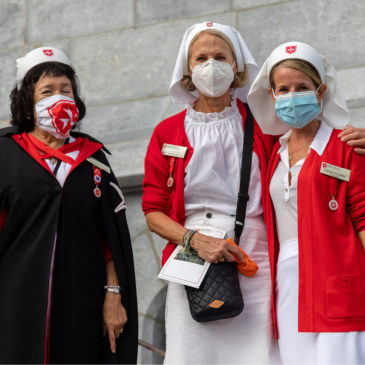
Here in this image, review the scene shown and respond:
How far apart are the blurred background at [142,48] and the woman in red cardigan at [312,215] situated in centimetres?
203

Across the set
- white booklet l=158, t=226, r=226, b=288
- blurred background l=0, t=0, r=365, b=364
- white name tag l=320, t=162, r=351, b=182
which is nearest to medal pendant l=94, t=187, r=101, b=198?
white booklet l=158, t=226, r=226, b=288

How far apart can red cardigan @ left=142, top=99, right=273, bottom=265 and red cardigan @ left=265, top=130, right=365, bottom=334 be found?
417 mm

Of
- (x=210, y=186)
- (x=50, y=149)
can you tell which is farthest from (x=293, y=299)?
(x=50, y=149)

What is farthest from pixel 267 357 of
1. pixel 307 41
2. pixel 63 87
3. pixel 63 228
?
pixel 307 41

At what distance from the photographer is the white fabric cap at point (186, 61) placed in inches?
163

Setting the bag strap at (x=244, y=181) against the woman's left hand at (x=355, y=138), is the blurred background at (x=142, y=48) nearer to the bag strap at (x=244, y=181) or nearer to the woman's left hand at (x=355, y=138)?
the bag strap at (x=244, y=181)

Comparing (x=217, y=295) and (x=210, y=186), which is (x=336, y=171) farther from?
(x=217, y=295)

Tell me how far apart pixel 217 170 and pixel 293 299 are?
0.83m

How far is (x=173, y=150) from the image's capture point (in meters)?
4.02

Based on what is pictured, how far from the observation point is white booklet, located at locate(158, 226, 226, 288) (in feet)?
11.9

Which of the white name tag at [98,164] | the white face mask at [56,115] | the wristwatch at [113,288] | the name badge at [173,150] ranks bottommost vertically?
the wristwatch at [113,288]

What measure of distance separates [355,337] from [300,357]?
0.96 feet

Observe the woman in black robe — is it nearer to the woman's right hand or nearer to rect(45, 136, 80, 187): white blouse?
rect(45, 136, 80, 187): white blouse

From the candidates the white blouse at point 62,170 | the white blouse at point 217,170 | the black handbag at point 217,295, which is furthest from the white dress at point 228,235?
the white blouse at point 62,170
